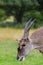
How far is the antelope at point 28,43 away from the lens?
9.28 m

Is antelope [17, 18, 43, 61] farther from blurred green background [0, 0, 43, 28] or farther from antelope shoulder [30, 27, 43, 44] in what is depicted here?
blurred green background [0, 0, 43, 28]

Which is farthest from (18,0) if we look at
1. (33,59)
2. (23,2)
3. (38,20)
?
(33,59)

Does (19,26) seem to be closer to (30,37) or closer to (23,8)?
(23,8)

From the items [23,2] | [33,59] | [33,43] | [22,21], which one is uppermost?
[33,43]

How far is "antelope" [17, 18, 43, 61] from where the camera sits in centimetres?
928

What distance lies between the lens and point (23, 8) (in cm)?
3356

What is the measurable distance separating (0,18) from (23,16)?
2.58m

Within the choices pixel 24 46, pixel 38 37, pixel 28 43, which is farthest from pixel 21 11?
pixel 24 46

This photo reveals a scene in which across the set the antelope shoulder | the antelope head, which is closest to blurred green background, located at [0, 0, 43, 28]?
the antelope shoulder

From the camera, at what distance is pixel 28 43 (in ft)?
Result: 31.7

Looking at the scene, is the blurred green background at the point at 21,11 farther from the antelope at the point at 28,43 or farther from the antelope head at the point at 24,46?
the antelope head at the point at 24,46

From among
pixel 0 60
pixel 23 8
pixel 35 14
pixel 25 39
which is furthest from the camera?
pixel 23 8

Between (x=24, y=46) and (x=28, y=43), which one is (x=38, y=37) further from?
(x=24, y=46)

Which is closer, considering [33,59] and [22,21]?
[33,59]
